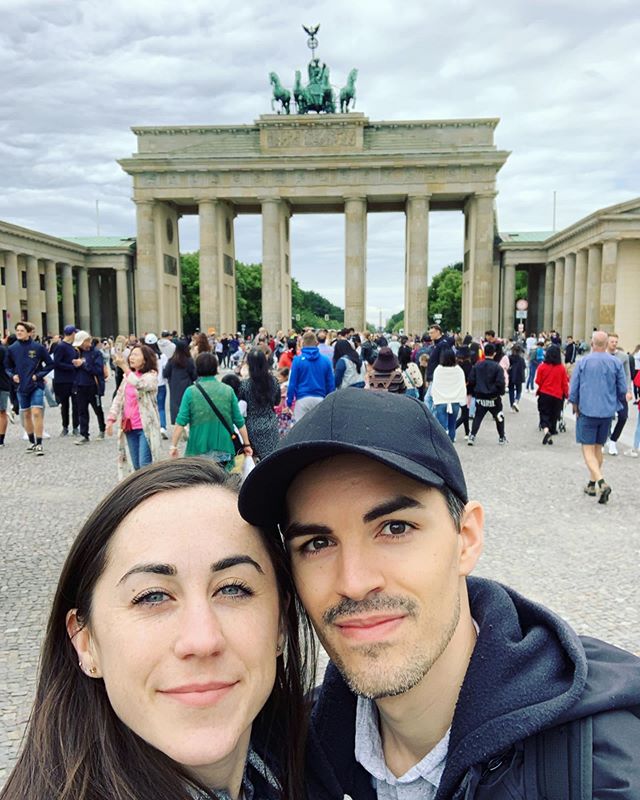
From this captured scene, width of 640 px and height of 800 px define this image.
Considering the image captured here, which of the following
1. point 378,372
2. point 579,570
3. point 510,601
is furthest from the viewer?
point 378,372

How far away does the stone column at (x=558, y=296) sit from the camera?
4908 cm

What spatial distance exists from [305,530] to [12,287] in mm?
49686

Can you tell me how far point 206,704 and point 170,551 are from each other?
0.32 m

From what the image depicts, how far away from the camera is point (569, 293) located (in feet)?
152

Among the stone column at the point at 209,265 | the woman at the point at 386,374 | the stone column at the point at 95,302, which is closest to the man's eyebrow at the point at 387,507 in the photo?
the woman at the point at 386,374

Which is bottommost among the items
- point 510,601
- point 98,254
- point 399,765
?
point 399,765

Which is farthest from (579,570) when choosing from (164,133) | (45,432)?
(164,133)

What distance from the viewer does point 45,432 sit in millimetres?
14938

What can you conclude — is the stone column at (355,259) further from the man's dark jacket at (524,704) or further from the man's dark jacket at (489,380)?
the man's dark jacket at (524,704)

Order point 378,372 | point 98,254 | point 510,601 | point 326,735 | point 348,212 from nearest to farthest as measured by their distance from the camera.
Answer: point 510,601 < point 326,735 < point 378,372 < point 348,212 < point 98,254

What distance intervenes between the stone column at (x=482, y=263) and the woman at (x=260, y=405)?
3965 cm

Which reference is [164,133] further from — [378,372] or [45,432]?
[378,372]

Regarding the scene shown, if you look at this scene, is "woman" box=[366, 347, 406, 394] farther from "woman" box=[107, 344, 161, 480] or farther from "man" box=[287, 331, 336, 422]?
"woman" box=[107, 344, 161, 480]

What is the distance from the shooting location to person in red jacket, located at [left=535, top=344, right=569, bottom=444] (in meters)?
12.8
